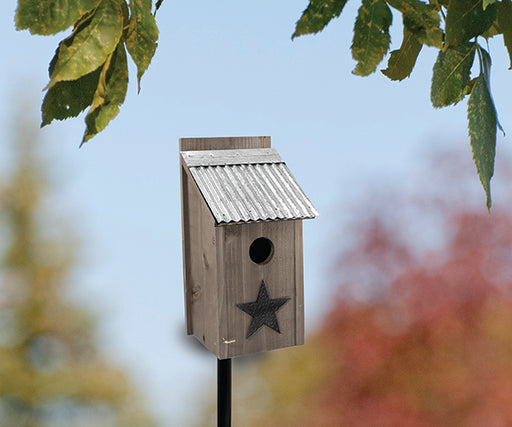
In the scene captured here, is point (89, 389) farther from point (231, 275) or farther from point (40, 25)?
point (40, 25)

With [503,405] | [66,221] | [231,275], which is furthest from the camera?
[66,221]

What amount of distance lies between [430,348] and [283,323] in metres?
2.10

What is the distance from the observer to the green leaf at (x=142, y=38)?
16.9 inches

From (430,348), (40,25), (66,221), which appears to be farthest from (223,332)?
(66,221)

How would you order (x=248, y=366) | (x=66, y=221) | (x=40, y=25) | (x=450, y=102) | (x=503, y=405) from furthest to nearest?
(x=66, y=221) < (x=248, y=366) < (x=503, y=405) < (x=450, y=102) < (x=40, y=25)

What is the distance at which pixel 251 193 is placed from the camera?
3.83 ft

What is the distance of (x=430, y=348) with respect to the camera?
3.03m

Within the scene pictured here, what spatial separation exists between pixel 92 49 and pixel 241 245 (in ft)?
2.55

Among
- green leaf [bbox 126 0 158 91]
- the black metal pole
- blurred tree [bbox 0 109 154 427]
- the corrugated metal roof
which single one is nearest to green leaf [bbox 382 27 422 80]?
green leaf [bbox 126 0 158 91]

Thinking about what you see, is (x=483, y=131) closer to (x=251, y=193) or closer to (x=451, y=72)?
(x=451, y=72)

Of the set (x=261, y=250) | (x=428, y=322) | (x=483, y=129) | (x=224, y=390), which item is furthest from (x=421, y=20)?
(x=428, y=322)

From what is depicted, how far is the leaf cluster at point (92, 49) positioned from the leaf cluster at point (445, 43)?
15cm

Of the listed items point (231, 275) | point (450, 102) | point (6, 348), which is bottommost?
point (6, 348)

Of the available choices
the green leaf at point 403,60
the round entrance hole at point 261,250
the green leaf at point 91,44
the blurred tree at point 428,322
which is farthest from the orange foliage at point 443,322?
the green leaf at point 91,44
